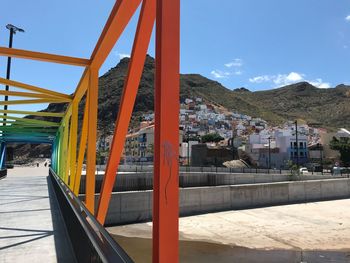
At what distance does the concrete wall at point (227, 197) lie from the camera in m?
20.6

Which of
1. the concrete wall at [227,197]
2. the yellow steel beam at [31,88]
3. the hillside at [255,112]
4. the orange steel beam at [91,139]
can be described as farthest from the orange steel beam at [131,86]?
the hillside at [255,112]

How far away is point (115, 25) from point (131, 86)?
132cm

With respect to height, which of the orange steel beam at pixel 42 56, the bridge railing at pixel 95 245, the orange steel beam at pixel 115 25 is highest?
the orange steel beam at pixel 42 56

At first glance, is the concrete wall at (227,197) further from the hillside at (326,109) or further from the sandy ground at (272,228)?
the hillside at (326,109)

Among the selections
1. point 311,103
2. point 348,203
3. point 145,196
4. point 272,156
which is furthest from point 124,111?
point 311,103

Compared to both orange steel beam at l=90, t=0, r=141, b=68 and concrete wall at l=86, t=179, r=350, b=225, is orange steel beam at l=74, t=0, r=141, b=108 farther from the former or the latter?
concrete wall at l=86, t=179, r=350, b=225

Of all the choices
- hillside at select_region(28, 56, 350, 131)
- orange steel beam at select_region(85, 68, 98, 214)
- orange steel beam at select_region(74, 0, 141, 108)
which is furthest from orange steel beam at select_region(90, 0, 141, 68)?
hillside at select_region(28, 56, 350, 131)

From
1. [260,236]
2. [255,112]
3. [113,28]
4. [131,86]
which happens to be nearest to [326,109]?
[255,112]

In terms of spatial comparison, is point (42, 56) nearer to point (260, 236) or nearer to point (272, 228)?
point (260, 236)

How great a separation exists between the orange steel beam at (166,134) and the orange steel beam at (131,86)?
2.59 ft

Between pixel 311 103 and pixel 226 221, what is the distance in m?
190

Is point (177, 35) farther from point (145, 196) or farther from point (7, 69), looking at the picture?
point (7, 69)

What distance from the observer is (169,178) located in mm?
3023

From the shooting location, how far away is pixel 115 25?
210 inches
